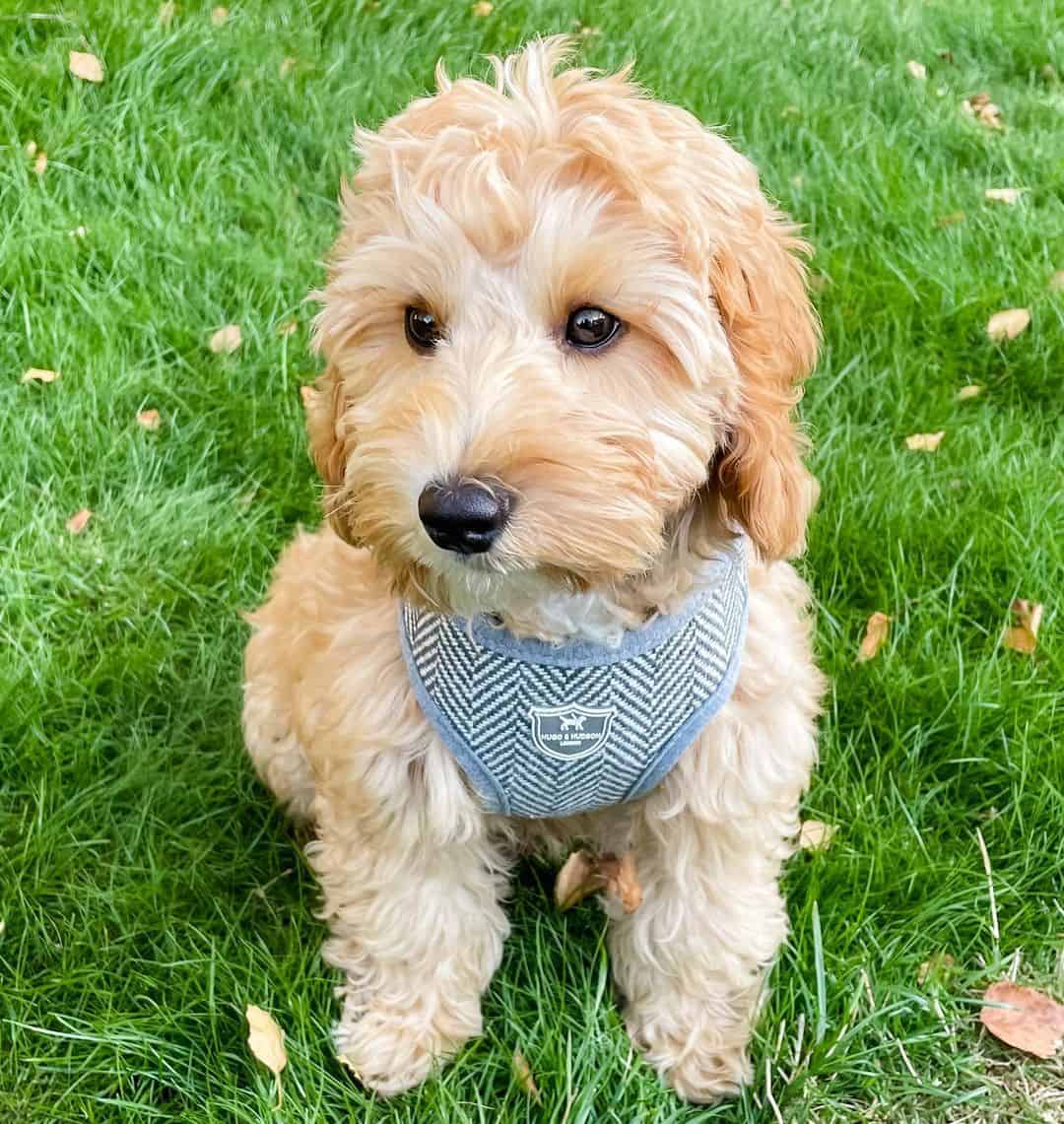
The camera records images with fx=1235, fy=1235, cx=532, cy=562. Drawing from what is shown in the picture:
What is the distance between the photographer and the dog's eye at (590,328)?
6.40 ft

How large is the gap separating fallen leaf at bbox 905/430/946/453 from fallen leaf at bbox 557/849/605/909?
1888 millimetres

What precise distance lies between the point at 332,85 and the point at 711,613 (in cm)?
386

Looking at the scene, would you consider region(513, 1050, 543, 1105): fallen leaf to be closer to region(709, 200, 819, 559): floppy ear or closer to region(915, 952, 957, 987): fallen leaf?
region(915, 952, 957, 987): fallen leaf

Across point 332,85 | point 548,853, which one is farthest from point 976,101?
point 548,853

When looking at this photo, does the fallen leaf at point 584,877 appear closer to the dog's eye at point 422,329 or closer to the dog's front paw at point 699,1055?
the dog's front paw at point 699,1055

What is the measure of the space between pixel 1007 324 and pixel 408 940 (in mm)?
3116

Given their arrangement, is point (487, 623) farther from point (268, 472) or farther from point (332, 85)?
point (332, 85)

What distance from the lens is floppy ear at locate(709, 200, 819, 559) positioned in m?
1.97

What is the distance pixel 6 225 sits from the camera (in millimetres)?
4422

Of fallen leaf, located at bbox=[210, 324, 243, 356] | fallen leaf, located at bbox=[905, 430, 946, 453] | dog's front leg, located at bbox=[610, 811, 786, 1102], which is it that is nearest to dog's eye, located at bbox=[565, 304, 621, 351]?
dog's front leg, located at bbox=[610, 811, 786, 1102]

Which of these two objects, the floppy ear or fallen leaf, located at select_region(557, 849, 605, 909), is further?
fallen leaf, located at select_region(557, 849, 605, 909)

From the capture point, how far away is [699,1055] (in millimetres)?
2697

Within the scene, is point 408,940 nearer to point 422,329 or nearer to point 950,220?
point 422,329

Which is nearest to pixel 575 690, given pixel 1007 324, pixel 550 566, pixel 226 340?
pixel 550 566
